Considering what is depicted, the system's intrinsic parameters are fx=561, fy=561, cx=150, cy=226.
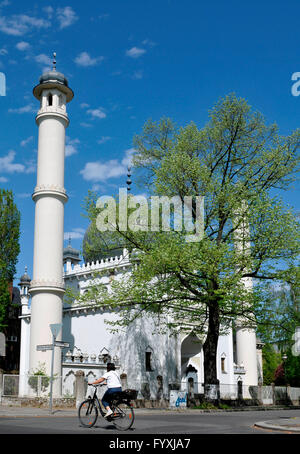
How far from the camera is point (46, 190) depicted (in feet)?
128

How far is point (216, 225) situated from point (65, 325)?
22781 millimetres

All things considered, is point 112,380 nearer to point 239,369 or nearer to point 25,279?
point 239,369

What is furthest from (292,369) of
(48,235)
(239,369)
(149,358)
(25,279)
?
(48,235)

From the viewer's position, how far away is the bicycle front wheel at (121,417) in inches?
519

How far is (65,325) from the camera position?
157ft

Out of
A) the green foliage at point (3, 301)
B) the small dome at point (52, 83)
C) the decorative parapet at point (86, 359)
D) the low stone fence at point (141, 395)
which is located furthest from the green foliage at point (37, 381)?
the small dome at point (52, 83)

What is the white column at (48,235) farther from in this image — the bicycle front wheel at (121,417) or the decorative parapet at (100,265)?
the bicycle front wheel at (121,417)

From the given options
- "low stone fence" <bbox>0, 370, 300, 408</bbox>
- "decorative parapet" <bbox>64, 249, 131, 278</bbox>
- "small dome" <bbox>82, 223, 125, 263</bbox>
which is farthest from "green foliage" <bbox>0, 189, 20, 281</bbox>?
"small dome" <bbox>82, 223, 125, 263</bbox>

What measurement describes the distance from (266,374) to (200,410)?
190 feet

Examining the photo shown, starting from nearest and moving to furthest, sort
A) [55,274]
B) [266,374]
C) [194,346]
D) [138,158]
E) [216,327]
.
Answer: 1. [216,327]
2. [138,158]
3. [55,274]
4. [194,346]
5. [266,374]

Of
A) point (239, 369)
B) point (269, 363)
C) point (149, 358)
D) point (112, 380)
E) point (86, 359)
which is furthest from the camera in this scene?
point (269, 363)
